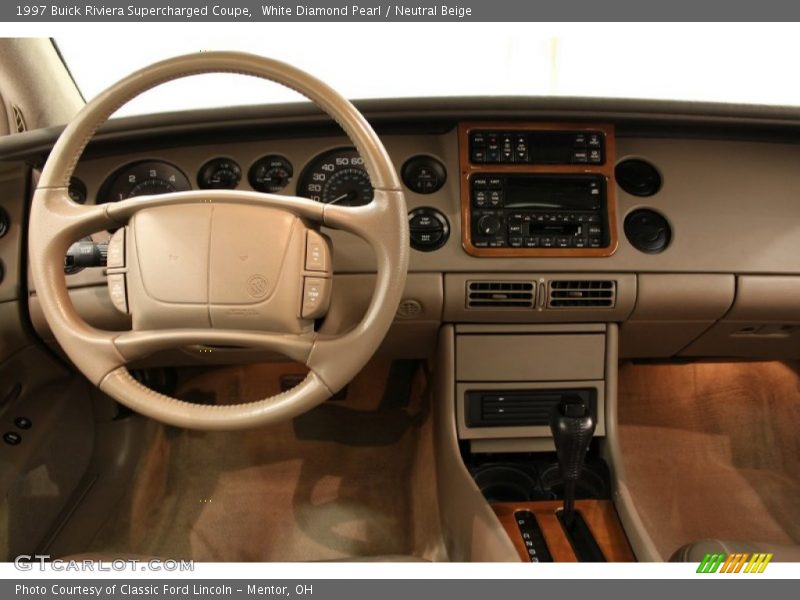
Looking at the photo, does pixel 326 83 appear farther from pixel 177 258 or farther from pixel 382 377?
pixel 382 377

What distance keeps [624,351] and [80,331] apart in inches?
54.0

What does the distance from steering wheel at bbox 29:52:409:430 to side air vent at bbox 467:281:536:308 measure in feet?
1.30

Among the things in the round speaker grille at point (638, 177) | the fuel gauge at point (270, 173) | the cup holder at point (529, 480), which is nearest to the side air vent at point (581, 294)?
the round speaker grille at point (638, 177)

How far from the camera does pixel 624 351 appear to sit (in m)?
1.56

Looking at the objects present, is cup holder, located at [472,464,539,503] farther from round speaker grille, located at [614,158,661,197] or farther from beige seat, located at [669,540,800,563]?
round speaker grille, located at [614,158,661,197]

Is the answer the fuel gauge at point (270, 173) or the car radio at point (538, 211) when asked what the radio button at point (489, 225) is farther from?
the fuel gauge at point (270, 173)

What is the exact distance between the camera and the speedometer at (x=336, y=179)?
1.21 m

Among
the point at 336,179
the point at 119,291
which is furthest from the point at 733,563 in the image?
the point at 119,291

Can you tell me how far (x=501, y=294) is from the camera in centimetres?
125

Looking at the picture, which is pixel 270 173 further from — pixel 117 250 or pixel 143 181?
pixel 117 250

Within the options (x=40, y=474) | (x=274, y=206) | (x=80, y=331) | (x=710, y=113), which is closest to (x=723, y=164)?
(x=710, y=113)

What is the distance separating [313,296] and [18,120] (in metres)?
1.08

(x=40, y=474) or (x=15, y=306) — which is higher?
(x=15, y=306)

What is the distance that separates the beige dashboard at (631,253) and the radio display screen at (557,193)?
0.15ft
